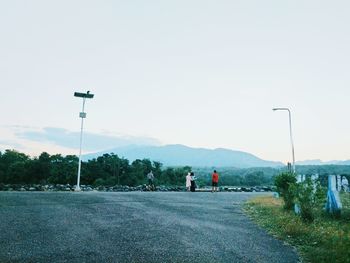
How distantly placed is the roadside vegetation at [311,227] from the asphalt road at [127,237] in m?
0.49

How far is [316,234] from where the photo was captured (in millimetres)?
9266

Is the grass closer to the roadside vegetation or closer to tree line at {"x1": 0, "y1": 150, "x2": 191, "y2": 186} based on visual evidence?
the roadside vegetation

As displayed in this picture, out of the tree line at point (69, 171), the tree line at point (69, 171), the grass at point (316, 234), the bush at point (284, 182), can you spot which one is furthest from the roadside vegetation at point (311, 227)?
the tree line at point (69, 171)

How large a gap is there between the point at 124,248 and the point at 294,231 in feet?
16.3

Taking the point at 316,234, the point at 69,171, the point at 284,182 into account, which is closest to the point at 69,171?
the point at 69,171

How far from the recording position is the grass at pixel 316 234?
7220 millimetres

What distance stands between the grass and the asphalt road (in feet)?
1.34

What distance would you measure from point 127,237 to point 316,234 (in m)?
4.99

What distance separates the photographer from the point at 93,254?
684 centimetres

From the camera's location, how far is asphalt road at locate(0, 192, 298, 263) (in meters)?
6.84

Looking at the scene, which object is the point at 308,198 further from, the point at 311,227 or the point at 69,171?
the point at 69,171

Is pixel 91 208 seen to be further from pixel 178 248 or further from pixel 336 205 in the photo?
pixel 336 205

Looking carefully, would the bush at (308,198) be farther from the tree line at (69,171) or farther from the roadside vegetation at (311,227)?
the tree line at (69,171)

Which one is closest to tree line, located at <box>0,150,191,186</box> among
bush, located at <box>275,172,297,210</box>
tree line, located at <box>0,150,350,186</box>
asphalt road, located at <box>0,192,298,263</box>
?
tree line, located at <box>0,150,350,186</box>
